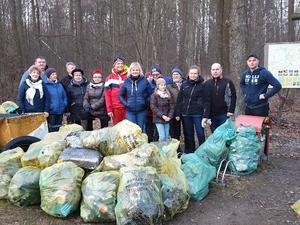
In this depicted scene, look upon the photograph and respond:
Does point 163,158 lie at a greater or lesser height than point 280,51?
lesser

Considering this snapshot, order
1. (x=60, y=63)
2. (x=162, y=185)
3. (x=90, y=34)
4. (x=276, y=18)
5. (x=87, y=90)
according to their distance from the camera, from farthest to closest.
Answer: (x=276, y=18)
(x=90, y=34)
(x=60, y=63)
(x=87, y=90)
(x=162, y=185)

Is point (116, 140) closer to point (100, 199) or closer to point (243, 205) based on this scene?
point (100, 199)

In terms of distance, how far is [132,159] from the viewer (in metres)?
4.59

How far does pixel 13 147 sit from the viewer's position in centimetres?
544

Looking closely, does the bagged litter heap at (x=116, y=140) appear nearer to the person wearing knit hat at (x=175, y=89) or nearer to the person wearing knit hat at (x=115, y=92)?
the person wearing knit hat at (x=115, y=92)

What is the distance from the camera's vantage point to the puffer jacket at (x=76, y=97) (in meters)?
6.91

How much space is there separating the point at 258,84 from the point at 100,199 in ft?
11.6

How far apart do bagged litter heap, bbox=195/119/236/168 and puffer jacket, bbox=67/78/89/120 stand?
235cm

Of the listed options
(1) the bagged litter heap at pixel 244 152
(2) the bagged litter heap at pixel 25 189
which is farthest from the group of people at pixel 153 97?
(2) the bagged litter heap at pixel 25 189

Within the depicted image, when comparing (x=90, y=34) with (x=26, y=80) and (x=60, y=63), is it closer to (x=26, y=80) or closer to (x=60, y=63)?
(x=60, y=63)

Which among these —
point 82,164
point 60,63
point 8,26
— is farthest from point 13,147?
point 60,63

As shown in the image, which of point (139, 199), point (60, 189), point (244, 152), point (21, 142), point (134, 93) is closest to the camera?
point (139, 199)

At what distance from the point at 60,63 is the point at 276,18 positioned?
49.6ft

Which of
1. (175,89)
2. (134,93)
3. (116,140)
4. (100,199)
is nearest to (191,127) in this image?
(175,89)
